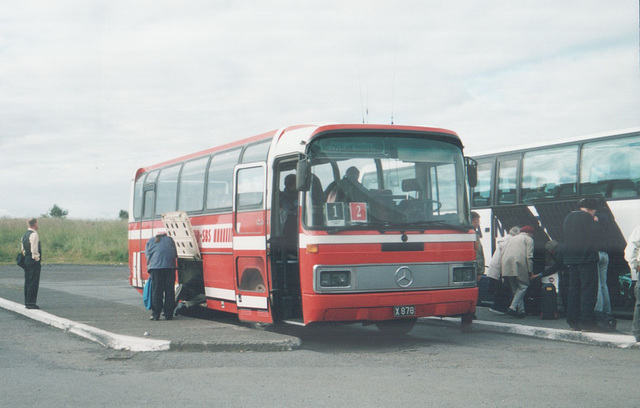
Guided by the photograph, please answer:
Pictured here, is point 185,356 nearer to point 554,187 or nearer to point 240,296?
point 240,296

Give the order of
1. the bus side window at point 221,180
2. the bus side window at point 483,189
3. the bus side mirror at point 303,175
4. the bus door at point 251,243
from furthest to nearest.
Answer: the bus side window at point 483,189, the bus side window at point 221,180, the bus door at point 251,243, the bus side mirror at point 303,175

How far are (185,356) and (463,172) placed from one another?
4.83 metres

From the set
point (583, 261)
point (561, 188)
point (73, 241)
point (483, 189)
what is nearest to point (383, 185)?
point (583, 261)

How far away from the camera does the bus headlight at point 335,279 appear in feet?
34.2

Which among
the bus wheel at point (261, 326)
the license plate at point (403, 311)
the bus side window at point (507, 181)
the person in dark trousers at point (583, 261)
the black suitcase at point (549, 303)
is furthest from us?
the bus side window at point (507, 181)

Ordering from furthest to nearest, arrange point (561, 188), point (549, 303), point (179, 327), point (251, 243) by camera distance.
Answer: point (561, 188), point (549, 303), point (179, 327), point (251, 243)

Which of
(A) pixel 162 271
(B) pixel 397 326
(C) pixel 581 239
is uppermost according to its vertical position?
(C) pixel 581 239

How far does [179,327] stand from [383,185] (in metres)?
4.71

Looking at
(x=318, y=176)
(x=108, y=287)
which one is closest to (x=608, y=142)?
(x=318, y=176)

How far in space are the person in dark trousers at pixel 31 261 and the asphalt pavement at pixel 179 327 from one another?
13.3 inches

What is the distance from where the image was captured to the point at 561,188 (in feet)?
53.1

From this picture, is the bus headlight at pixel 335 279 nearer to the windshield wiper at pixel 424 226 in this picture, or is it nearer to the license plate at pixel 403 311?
the license plate at pixel 403 311

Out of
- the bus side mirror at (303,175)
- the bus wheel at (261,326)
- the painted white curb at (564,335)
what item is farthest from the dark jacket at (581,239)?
the bus wheel at (261,326)

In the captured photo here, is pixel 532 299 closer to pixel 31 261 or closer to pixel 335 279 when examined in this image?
pixel 335 279
